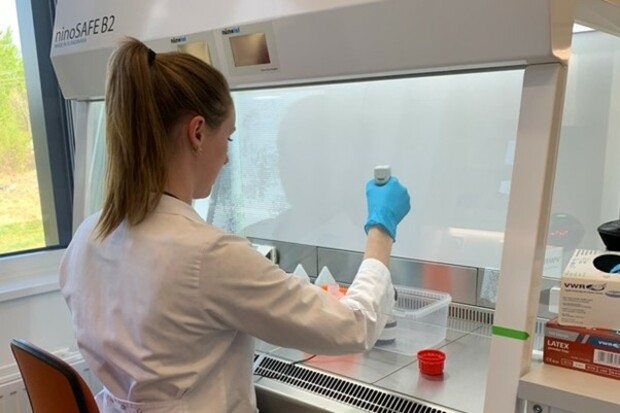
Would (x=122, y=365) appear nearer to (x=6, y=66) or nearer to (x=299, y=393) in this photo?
(x=299, y=393)

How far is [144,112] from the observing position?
0.94 m

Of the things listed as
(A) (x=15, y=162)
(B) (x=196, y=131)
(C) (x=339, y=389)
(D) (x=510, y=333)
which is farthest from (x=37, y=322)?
(D) (x=510, y=333)

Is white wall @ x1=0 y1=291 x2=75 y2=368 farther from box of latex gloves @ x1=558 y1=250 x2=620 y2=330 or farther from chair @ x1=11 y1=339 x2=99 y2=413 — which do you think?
box of latex gloves @ x1=558 y1=250 x2=620 y2=330

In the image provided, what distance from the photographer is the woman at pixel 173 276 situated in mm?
931

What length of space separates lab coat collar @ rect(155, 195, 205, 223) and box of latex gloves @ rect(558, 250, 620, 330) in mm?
605

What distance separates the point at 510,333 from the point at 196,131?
61 centimetres

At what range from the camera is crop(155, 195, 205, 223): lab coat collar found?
3.20 feet

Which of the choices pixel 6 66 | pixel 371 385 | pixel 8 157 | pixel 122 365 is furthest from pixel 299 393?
pixel 6 66

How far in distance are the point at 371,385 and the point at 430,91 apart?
84cm

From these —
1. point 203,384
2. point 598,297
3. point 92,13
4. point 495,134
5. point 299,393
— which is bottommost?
point 299,393

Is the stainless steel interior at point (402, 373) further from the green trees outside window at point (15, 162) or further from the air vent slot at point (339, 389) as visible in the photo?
the green trees outside window at point (15, 162)

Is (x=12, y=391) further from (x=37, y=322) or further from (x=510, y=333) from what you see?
(x=510, y=333)

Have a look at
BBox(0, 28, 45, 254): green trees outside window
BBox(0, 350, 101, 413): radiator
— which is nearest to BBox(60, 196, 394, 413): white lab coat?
BBox(0, 350, 101, 413): radiator

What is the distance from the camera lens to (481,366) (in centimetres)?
129
